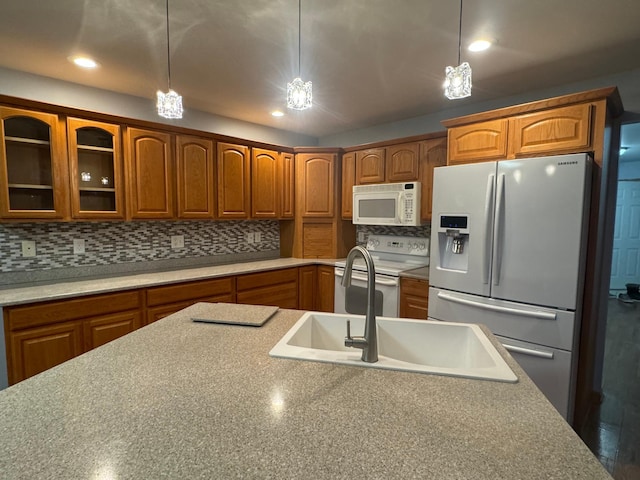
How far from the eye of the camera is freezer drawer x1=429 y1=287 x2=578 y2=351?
74.9 inches

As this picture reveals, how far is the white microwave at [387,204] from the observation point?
302 cm

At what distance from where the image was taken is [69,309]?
211 cm

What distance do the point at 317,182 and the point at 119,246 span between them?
2056 millimetres

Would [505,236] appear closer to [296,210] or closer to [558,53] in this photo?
[558,53]

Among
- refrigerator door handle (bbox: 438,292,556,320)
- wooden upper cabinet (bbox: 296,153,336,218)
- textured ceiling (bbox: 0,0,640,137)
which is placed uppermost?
textured ceiling (bbox: 0,0,640,137)

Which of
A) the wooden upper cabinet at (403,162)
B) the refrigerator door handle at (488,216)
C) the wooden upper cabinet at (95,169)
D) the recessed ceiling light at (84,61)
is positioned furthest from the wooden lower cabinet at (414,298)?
the recessed ceiling light at (84,61)

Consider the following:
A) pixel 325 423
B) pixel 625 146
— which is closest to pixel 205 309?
pixel 325 423

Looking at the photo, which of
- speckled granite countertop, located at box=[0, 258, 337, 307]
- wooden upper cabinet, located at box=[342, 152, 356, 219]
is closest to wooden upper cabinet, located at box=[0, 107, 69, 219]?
speckled granite countertop, located at box=[0, 258, 337, 307]

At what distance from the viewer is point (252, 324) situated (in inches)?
53.1

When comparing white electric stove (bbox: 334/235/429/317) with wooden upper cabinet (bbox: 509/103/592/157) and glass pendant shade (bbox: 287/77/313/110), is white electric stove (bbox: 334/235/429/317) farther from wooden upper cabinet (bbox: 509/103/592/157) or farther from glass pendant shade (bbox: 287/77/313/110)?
glass pendant shade (bbox: 287/77/313/110)

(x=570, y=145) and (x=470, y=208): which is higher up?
(x=570, y=145)

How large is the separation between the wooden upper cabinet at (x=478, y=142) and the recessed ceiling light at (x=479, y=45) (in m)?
0.52

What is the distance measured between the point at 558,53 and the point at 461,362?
2.04m

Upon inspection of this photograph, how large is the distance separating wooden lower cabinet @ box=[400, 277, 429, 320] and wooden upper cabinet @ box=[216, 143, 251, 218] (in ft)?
5.66
